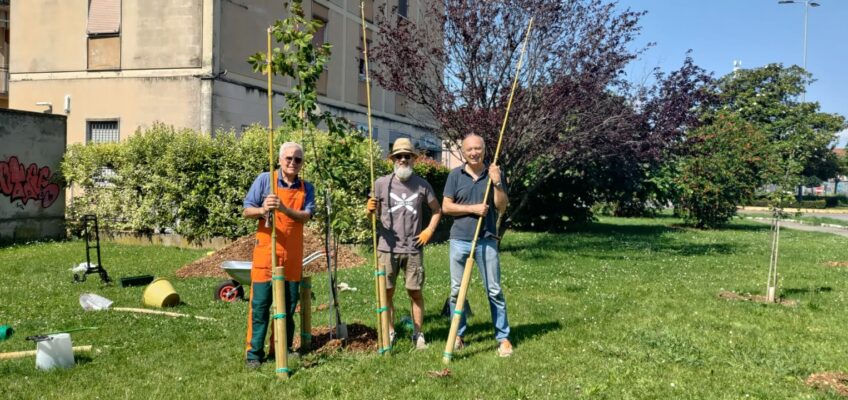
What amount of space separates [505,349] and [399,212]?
1594 millimetres

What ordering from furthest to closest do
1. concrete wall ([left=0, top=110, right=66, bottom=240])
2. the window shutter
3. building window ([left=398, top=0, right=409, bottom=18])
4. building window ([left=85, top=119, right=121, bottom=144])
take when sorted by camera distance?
building window ([left=398, top=0, right=409, bottom=18]) < building window ([left=85, top=119, right=121, bottom=144]) < the window shutter < concrete wall ([left=0, top=110, right=66, bottom=240])

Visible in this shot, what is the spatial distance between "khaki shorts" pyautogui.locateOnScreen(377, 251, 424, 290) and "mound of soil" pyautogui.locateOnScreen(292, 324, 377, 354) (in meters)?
0.67

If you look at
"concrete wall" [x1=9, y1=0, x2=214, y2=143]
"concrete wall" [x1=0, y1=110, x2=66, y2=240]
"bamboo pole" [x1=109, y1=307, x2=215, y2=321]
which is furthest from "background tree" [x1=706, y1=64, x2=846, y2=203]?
"bamboo pole" [x1=109, y1=307, x2=215, y2=321]

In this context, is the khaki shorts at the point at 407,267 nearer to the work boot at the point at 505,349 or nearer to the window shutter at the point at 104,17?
the work boot at the point at 505,349

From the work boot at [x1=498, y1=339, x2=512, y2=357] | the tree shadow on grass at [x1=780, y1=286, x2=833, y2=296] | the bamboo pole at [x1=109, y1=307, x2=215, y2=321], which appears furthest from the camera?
the tree shadow on grass at [x1=780, y1=286, x2=833, y2=296]

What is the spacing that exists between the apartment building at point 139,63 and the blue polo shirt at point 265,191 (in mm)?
11481

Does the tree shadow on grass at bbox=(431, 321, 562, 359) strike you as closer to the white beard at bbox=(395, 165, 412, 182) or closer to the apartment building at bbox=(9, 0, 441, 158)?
the white beard at bbox=(395, 165, 412, 182)

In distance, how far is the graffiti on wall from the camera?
14328 millimetres

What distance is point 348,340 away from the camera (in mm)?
6082

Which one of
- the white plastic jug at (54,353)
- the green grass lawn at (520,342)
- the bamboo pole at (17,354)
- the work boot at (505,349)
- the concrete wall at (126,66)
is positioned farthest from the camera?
the concrete wall at (126,66)

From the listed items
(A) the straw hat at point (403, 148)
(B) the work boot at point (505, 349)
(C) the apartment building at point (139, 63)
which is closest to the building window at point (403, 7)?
(C) the apartment building at point (139, 63)

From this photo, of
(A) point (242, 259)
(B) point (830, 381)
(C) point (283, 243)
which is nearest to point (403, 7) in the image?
(A) point (242, 259)

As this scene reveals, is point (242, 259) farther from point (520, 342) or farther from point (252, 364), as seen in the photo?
point (520, 342)

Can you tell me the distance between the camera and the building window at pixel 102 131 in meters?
18.8
